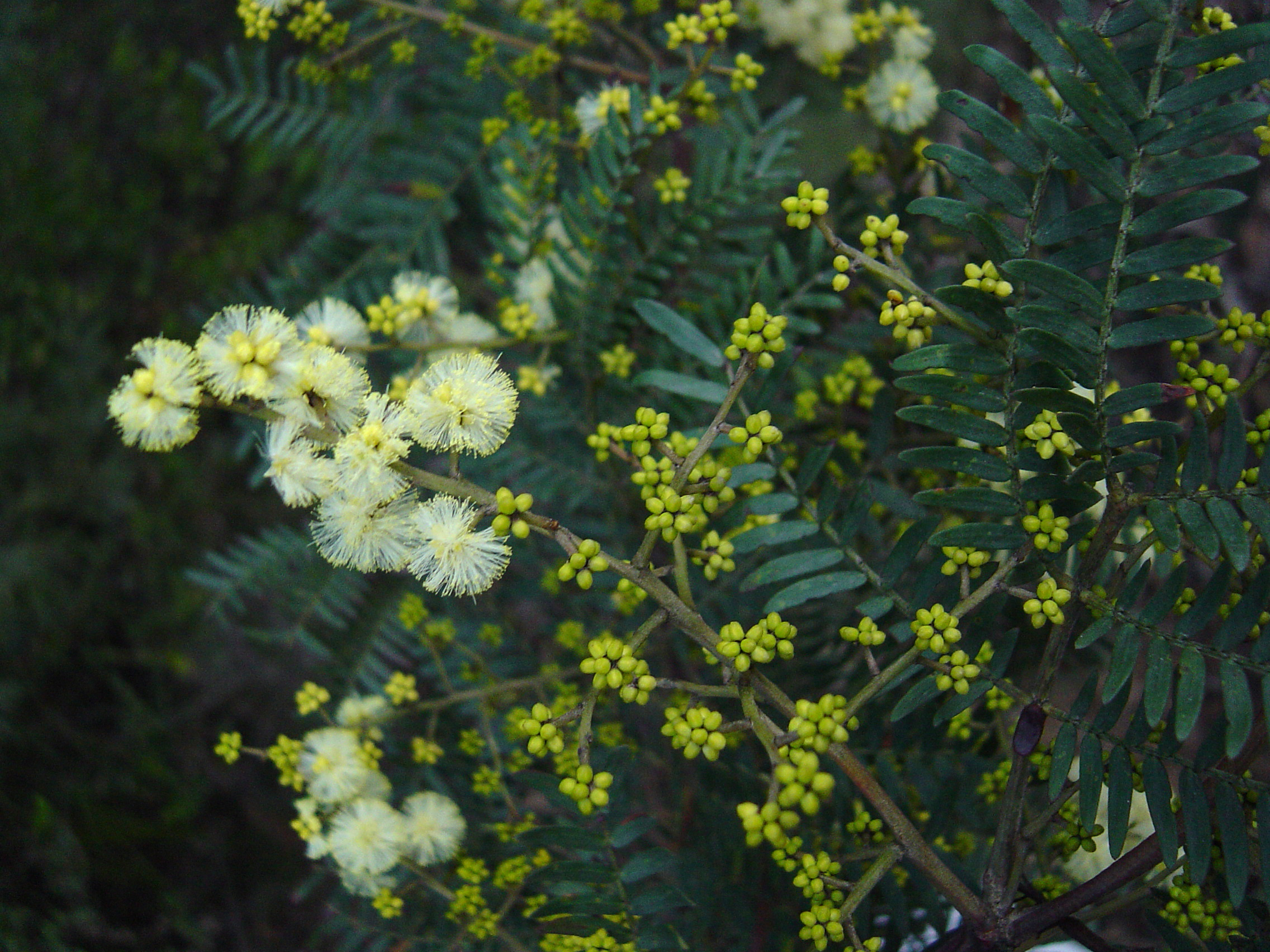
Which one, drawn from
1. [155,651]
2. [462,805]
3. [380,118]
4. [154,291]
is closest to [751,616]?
[462,805]

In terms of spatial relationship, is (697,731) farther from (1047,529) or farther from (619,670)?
(1047,529)

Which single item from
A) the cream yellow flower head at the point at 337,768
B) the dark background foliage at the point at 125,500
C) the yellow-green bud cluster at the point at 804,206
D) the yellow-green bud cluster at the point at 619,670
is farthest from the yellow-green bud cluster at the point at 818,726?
A: the dark background foliage at the point at 125,500

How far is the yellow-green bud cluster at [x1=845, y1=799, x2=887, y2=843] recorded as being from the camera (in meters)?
0.93

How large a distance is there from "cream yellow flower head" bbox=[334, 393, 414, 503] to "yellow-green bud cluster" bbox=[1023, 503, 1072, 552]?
0.59 metres

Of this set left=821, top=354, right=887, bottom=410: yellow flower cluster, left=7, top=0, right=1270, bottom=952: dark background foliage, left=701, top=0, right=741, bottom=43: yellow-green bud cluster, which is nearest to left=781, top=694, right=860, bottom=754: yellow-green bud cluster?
left=821, top=354, right=887, bottom=410: yellow flower cluster

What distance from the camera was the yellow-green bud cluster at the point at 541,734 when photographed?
0.76m

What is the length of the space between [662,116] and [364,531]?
2.18 feet

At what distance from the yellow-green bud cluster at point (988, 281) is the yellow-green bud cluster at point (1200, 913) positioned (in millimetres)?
589

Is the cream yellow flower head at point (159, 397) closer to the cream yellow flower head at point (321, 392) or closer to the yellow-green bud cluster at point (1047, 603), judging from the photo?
the cream yellow flower head at point (321, 392)

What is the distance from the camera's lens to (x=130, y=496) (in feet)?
7.79

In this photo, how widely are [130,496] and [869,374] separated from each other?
2.06 metres

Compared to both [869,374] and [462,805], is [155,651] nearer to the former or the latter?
[462,805]

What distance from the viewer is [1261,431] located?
0.87m

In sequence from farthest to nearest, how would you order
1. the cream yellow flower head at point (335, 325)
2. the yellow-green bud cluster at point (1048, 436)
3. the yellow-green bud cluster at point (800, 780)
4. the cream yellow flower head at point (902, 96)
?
the cream yellow flower head at point (902, 96)
the cream yellow flower head at point (335, 325)
the yellow-green bud cluster at point (1048, 436)
the yellow-green bud cluster at point (800, 780)
